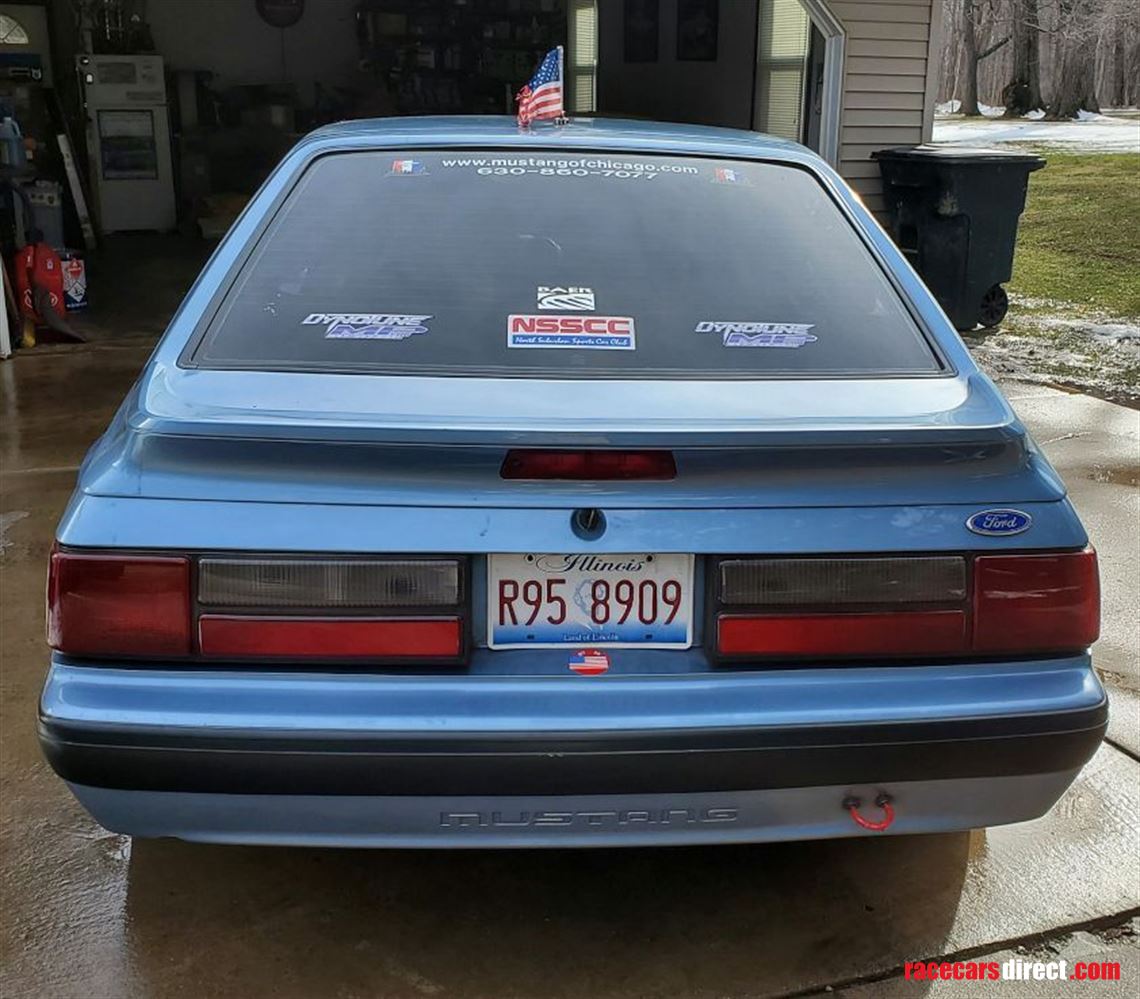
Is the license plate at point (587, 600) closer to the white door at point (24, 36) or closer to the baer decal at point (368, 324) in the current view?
the baer decal at point (368, 324)

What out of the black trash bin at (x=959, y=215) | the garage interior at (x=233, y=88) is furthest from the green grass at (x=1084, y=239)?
the garage interior at (x=233, y=88)

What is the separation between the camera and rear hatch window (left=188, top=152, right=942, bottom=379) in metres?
2.40

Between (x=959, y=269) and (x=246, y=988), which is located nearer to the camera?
(x=246, y=988)

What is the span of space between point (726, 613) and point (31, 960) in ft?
5.15

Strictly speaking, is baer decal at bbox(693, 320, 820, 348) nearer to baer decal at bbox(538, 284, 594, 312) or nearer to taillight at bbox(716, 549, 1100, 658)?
baer decal at bbox(538, 284, 594, 312)

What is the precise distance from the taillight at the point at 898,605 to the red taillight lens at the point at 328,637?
49 centimetres

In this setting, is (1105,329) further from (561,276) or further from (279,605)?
(279,605)

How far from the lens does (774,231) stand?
2814 mm

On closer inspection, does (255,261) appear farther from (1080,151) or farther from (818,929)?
(1080,151)

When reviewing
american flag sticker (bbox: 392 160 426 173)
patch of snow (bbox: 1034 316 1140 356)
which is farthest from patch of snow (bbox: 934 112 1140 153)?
american flag sticker (bbox: 392 160 426 173)

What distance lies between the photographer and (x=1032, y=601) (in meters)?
2.20

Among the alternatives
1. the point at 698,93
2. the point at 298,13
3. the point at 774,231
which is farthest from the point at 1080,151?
the point at 774,231

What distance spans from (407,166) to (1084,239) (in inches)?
508

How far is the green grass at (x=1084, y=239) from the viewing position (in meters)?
11.1
